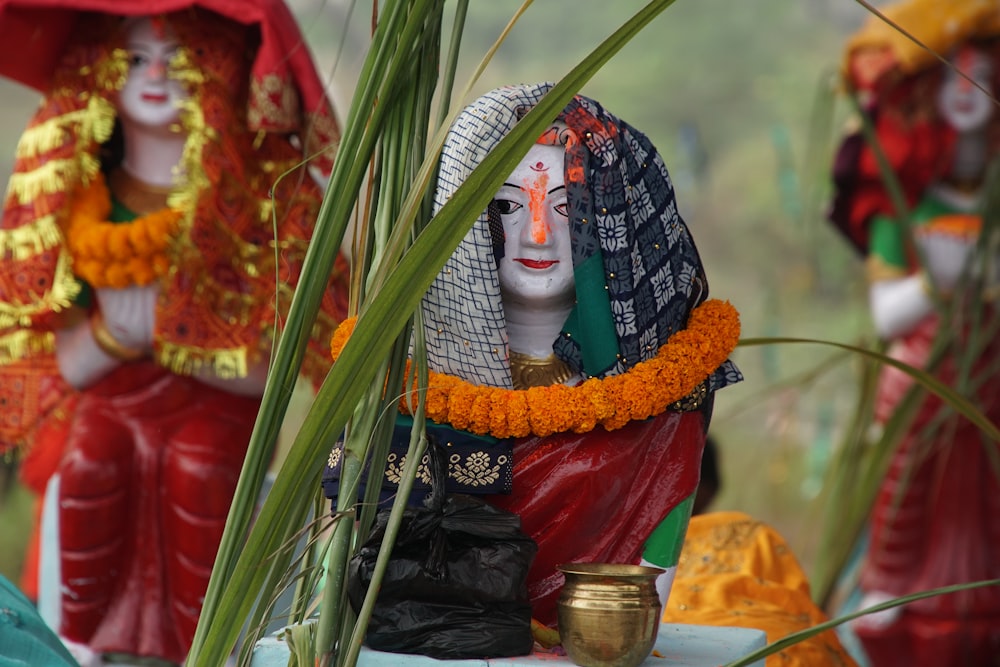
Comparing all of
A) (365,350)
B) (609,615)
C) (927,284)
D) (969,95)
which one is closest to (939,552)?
(927,284)

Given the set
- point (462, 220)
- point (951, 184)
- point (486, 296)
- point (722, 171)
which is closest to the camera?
point (462, 220)

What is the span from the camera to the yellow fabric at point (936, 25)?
3.57 m

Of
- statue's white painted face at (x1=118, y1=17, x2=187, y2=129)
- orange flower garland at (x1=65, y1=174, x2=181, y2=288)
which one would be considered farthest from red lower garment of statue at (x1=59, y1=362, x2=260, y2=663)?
statue's white painted face at (x1=118, y1=17, x2=187, y2=129)

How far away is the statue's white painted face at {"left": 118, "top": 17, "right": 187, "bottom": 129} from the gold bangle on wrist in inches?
17.6

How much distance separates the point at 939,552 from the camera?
374cm

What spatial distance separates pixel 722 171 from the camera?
6871 mm

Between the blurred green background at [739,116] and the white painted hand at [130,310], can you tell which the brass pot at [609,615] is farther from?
the blurred green background at [739,116]

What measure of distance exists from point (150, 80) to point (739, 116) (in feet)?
14.7

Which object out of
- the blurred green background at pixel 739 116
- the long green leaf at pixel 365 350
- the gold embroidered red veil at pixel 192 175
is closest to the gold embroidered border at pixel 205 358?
the gold embroidered red veil at pixel 192 175

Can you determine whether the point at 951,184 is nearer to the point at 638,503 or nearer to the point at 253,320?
the point at 253,320

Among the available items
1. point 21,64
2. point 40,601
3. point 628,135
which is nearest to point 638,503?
point 628,135

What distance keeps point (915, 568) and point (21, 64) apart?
2.70 meters

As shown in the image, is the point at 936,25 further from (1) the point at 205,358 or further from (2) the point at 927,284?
(1) the point at 205,358

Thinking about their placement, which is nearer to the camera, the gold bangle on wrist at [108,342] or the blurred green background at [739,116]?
the gold bangle on wrist at [108,342]
